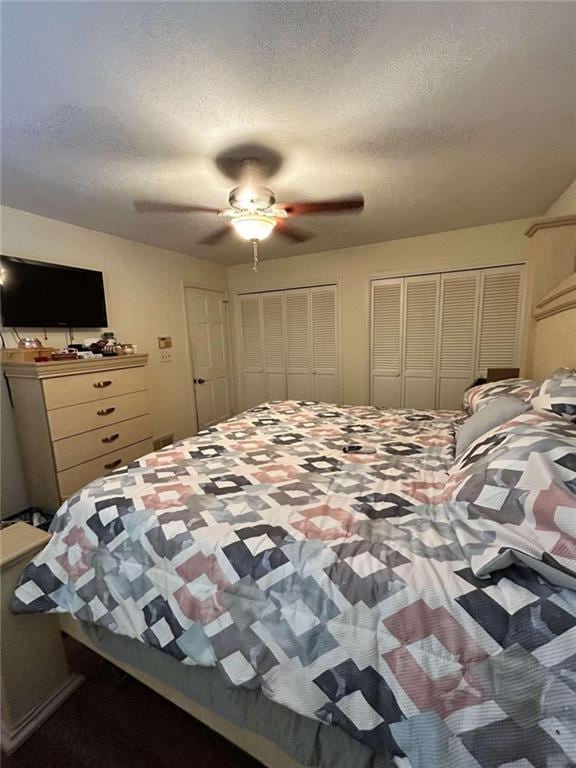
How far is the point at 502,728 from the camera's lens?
0.70m

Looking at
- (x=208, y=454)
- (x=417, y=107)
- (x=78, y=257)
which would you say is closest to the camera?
(x=417, y=107)

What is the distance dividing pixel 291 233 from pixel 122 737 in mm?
3297

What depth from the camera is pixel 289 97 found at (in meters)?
1.39

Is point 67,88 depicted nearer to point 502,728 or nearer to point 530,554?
point 530,554

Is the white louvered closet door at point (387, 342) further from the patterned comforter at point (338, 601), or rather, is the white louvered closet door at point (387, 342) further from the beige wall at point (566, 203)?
the patterned comforter at point (338, 601)

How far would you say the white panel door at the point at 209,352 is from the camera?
403cm

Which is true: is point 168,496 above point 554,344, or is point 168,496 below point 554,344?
below

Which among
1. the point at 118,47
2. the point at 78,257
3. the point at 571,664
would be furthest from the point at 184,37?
the point at 78,257

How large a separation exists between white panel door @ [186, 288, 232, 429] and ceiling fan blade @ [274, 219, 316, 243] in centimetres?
139

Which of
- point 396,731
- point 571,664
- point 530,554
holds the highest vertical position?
point 530,554

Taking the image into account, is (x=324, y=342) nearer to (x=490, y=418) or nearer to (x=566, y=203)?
(x=566, y=203)

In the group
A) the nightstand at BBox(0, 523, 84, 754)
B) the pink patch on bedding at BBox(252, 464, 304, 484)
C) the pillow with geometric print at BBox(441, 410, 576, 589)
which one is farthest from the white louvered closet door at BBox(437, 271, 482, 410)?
the nightstand at BBox(0, 523, 84, 754)

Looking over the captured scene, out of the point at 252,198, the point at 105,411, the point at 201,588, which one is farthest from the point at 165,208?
the point at 201,588

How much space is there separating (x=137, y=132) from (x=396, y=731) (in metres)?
2.36
